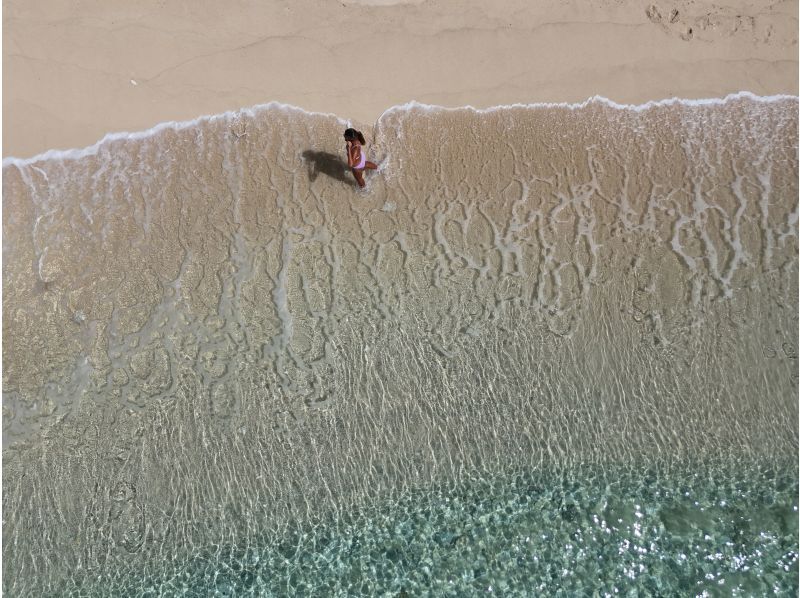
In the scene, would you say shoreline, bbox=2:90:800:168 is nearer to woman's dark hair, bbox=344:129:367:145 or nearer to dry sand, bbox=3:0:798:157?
dry sand, bbox=3:0:798:157

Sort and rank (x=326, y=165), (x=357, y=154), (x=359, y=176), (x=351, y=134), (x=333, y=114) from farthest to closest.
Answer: (x=333, y=114)
(x=326, y=165)
(x=359, y=176)
(x=357, y=154)
(x=351, y=134)

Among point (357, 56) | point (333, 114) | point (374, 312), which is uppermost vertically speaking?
point (357, 56)

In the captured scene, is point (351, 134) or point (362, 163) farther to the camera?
point (362, 163)

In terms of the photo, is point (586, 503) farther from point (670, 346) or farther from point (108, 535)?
point (108, 535)

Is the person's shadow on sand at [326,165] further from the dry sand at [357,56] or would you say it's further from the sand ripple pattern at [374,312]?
the dry sand at [357,56]

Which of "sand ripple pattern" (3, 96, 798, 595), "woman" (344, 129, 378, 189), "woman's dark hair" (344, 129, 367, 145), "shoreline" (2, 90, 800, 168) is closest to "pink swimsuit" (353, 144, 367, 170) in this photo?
"woman" (344, 129, 378, 189)

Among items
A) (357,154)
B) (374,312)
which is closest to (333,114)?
(357,154)

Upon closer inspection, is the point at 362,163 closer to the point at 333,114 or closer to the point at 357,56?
the point at 333,114
